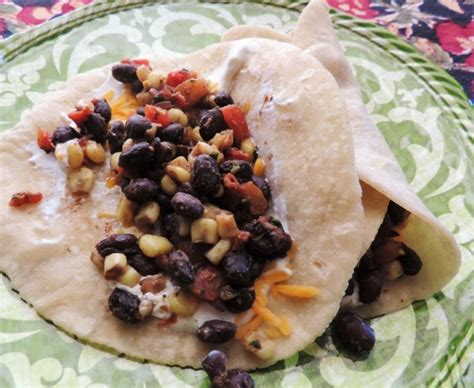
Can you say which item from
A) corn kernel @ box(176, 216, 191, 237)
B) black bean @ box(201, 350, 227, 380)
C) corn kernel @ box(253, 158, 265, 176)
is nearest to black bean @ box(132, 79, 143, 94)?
corn kernel @ box(253, 158, 265, 176)

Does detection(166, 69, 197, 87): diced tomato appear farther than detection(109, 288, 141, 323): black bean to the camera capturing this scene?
Yes

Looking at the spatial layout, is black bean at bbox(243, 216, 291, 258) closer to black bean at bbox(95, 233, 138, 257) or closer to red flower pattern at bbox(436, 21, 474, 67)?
black bean at bbox(95, 233, 138, 257)

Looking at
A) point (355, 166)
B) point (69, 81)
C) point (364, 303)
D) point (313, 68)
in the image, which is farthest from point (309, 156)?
point (69, 81)

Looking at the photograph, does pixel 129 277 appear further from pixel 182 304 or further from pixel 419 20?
pixel 419 20

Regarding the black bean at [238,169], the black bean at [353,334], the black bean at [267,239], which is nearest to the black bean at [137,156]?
the black bean at [238,169]

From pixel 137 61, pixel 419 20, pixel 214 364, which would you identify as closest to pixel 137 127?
pixel 137 61

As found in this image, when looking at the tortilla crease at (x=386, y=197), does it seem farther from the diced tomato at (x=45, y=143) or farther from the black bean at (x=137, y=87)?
the diced tomato at (x=45, y=143)
